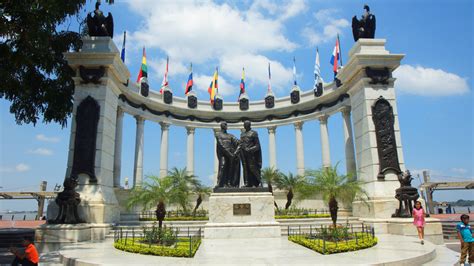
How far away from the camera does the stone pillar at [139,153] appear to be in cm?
3828

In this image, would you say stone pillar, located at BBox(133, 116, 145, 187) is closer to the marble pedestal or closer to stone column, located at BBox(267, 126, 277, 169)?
stone column, located at BBox(267, 126, 277, 169)

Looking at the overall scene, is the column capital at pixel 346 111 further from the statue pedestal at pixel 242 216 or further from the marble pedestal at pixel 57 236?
the marble pedestal at pixel 57 236

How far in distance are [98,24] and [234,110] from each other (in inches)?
1007

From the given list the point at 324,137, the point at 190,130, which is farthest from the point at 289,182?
the point at 190,130

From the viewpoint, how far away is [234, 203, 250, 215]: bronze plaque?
60.0 feet

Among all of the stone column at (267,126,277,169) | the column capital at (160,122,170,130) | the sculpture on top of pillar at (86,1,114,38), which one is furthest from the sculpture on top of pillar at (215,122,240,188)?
the stone column at (267,126,277,169)

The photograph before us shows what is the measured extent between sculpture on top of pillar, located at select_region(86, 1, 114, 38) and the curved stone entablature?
11.9 meters

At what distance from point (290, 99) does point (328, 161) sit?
10.6 metres

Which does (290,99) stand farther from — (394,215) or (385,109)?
(394,215)

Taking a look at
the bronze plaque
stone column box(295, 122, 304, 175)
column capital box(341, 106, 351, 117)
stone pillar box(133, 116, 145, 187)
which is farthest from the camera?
stone column box(295, 122, 304, 175)

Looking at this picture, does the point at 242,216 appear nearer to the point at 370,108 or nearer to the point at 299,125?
the point at 370,108

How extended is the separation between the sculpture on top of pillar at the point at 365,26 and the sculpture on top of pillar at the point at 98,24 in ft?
66.7

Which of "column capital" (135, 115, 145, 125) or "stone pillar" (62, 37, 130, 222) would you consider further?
"column capital" (135, 115, 145, 125)

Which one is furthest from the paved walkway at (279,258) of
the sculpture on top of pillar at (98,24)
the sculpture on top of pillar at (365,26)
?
the sculpture on top of pillar at (365,26)
